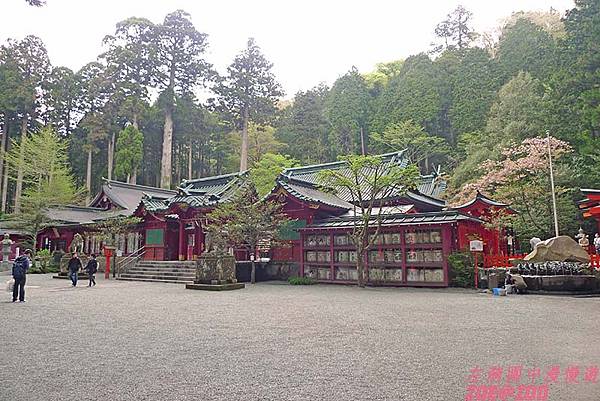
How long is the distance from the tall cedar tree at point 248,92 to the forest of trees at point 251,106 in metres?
0.10

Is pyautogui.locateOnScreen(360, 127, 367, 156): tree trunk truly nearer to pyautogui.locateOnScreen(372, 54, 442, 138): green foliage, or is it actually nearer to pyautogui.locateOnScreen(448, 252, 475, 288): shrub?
pyautogui.locateOnScreen(372, 54, 442, 138): green foliage

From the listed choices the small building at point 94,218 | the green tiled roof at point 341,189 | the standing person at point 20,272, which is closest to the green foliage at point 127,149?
the small building at point 94,218

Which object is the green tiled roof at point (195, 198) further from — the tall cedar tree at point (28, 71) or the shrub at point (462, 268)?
the tall cedar tree at point (28, 71)

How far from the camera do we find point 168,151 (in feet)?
137

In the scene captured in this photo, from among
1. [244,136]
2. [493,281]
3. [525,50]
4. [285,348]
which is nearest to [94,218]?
[244,136]

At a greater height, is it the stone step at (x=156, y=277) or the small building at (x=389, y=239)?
the small building at (x=389, y=239)

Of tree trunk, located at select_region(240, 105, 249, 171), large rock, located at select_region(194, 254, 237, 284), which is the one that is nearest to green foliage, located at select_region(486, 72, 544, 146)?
large rock, located at select_region(194, 254, 237, 284)

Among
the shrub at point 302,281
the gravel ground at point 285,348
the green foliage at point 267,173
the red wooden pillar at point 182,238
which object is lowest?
the gravel ground at point 285,348

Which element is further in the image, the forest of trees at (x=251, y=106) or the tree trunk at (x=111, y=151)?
the tree trunk at (x=111, y=151)

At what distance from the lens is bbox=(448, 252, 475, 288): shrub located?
47.4ft

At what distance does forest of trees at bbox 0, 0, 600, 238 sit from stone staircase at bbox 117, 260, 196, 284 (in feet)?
31.0

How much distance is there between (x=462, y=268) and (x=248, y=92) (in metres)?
32.1

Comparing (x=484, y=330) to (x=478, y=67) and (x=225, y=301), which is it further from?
(x=478, y=67)

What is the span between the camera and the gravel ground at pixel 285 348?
4078 mm
